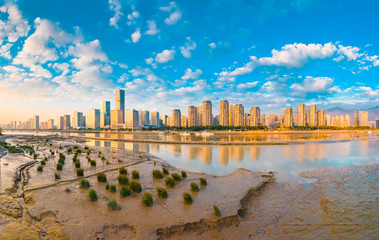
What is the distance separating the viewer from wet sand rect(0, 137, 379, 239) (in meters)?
8.21

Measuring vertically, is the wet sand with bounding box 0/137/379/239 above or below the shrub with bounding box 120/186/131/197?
below

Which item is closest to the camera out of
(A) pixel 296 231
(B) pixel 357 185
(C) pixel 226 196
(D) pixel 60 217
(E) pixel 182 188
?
(A) pixel 296 231

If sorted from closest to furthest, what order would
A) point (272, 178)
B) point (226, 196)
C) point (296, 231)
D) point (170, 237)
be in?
point (170, 237) → point (296, 231) → point (226, 196) → point (272, 178)

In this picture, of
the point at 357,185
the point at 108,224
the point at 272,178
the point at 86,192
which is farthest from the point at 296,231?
the point at 86,192

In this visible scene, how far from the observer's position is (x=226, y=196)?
1242cm

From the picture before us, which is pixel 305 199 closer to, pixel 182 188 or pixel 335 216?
pixel 335 216

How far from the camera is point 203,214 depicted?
9688 millimetres

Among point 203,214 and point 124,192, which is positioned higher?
point 124,192

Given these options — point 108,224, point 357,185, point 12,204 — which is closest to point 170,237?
point 108,224

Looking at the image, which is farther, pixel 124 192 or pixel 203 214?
pixel 124 192

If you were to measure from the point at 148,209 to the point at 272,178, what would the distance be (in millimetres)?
12644

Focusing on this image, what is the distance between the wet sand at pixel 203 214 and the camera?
8.21m

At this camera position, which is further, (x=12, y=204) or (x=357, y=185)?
(x=357, y=185)

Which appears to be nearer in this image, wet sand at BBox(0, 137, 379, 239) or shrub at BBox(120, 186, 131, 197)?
wet sand at BBox(0, 137, 379, 239)
